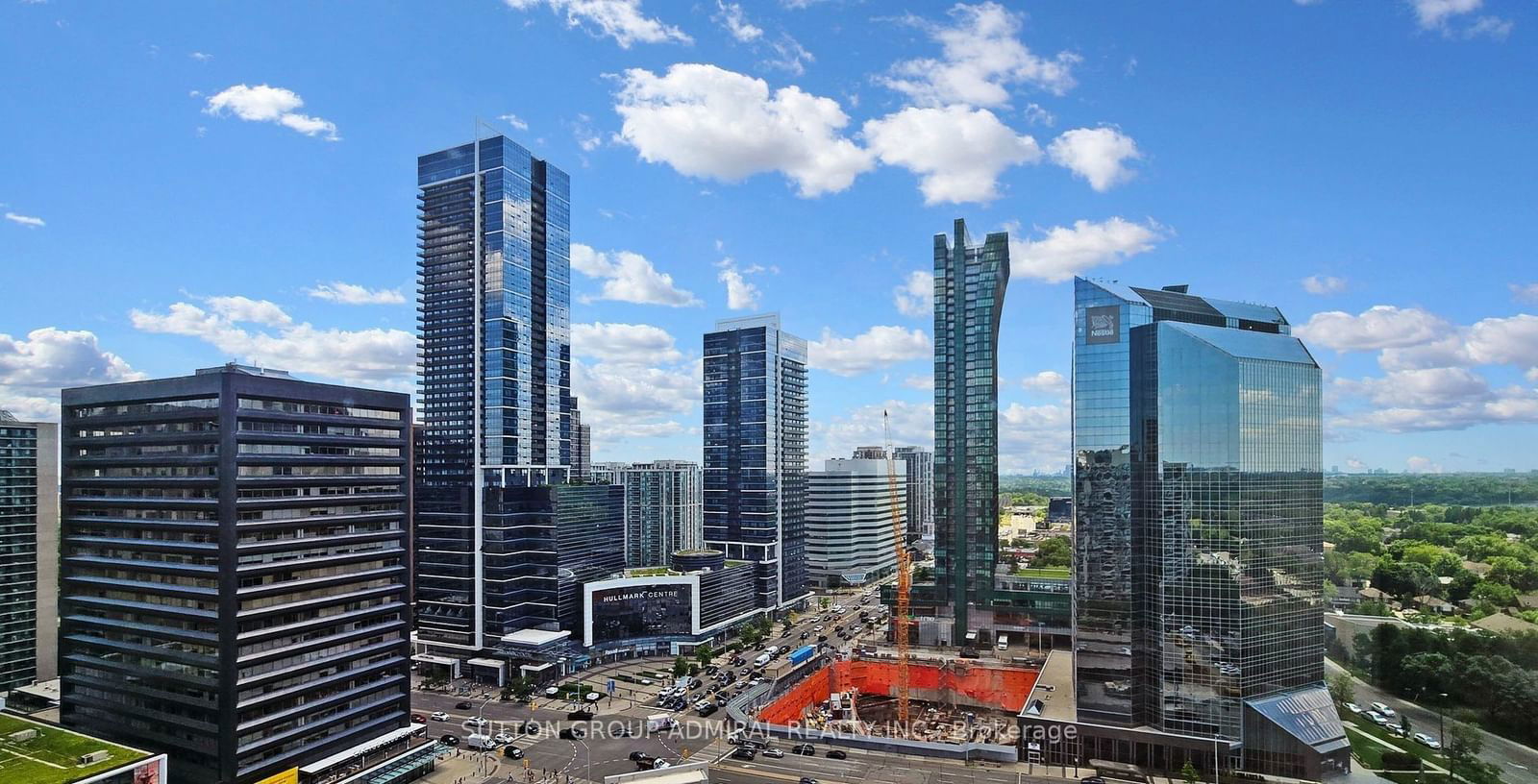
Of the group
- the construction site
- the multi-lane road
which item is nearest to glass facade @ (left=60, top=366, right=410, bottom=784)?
the multi-lane road

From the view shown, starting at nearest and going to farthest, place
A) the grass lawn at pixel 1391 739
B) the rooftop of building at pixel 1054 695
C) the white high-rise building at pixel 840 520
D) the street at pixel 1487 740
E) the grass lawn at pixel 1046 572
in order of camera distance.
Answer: the street at pixel 1487 740 → the grass lawn at pixel 1391 739 → the rooftop of building at pixel 1054 695 → the grass lawn at pixel 1046 572 → the white high-rise building at pixel 840 520

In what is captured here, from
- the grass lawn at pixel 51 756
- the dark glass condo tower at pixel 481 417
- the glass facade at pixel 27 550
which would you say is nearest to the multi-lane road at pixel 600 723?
the dark glass condo tower at pixel 481 417

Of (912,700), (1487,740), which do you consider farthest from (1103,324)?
(912,700)

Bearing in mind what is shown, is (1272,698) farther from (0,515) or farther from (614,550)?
(0,515)

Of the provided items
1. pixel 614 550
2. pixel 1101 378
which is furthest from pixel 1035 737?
pixel 614 550

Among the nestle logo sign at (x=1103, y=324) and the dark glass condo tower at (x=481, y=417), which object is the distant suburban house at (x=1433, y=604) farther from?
the dark glass condo tower at (x=481, y=417)
